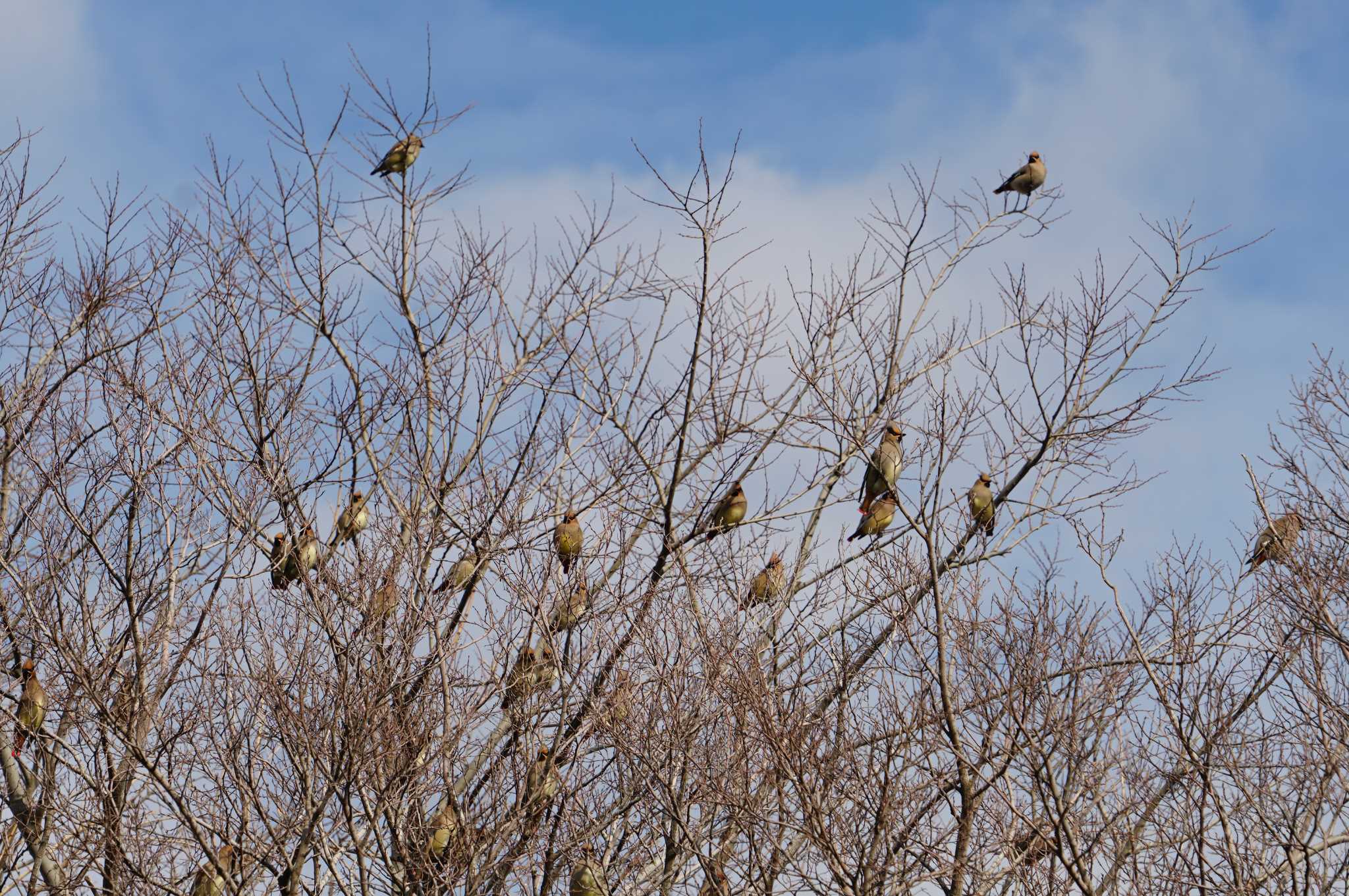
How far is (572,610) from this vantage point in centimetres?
862

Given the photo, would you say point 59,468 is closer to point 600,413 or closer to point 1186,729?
point 600,413

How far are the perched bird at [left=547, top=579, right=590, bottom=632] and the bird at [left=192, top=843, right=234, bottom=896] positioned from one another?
229 centimetres

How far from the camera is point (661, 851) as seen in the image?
8.65 metres

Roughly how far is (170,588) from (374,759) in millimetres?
2204

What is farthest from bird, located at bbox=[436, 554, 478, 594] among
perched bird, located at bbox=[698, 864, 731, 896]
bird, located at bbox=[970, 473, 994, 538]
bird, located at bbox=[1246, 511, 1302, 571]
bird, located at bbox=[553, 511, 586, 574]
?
bird, located at bbox=[1246, 511, 1302, 571]

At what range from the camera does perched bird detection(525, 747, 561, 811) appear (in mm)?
8609

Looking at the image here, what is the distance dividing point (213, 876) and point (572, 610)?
2674 millimetres

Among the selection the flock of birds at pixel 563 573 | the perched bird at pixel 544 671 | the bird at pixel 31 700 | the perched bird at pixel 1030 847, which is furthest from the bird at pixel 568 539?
the bird at pixel 31 700

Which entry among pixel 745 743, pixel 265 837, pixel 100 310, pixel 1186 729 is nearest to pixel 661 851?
pixel 745 743

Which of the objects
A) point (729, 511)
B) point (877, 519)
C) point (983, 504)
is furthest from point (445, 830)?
point (983, 504)

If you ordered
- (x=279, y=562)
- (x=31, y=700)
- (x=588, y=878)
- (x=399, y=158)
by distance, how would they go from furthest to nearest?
1. (x=399, y=158)
2. (x=31, y=700)
3. (x=279, y=562)
4. (x=588, y=878)

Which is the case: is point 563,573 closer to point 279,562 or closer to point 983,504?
point 279,562

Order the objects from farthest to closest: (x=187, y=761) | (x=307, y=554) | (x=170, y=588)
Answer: (x=307, y=554)
(x=170, y=588)
(x=187, y=761)

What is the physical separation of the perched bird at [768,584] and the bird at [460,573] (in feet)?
6.42
